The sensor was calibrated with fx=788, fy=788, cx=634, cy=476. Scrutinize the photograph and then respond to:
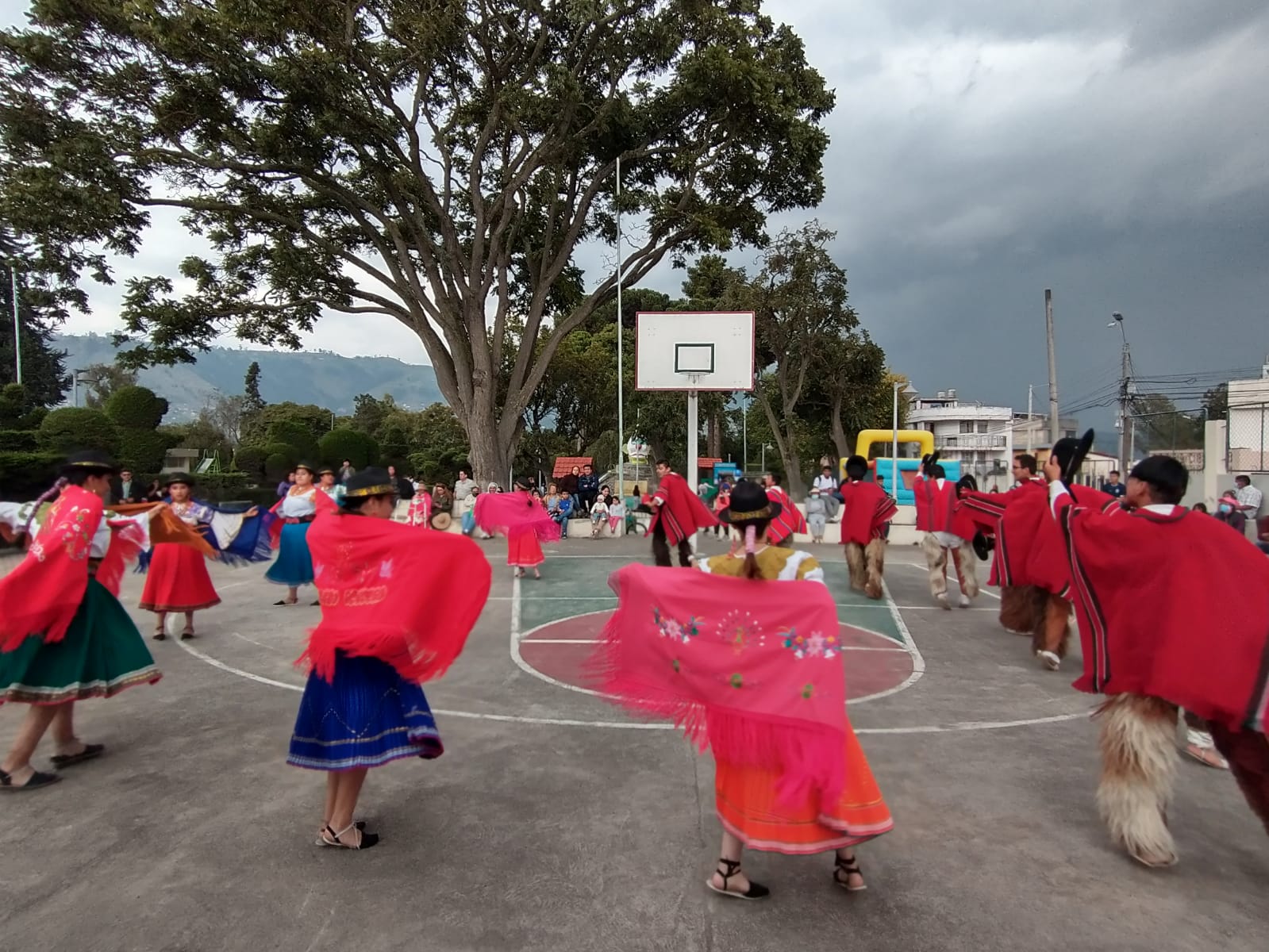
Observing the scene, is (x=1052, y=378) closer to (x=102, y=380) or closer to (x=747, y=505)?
(x=747, y=505)

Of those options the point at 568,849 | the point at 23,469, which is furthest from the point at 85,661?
the point at 23,469

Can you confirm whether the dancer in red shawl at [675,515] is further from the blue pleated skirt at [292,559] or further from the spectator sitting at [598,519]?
the spectator sitting at [598,519]

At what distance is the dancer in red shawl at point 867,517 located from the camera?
33.9 ft

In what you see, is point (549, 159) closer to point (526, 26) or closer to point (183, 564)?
point (526, 26)

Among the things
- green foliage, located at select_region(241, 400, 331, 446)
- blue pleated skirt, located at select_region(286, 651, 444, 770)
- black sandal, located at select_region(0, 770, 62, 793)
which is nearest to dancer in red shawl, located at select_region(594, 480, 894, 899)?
blue pleated skirt, located at select_region(286, 651, 444, 770)

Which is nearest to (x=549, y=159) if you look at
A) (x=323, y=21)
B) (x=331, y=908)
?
(x=323, y=21)

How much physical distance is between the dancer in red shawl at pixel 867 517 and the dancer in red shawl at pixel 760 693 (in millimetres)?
7265

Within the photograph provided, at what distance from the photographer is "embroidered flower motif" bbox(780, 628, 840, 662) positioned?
317 cm

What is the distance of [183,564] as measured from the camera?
26.3 feet

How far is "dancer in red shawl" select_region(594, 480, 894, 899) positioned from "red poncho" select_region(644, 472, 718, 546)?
7.44 meters

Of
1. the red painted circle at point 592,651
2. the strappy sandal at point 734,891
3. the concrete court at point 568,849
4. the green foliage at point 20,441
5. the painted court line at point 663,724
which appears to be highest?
the green foliage at point 20,441

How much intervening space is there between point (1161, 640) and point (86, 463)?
19.0 ft

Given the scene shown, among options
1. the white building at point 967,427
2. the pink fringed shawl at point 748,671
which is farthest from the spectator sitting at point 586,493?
the white building at point 967,427

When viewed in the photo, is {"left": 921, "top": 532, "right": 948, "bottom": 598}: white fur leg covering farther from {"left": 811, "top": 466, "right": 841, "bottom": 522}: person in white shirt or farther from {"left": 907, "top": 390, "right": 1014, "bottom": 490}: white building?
{"left": 907, "top": 390, "right": 1014, "bottom": 490}: white building
